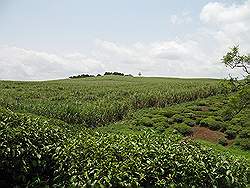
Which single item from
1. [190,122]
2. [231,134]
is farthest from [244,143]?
[190,122]

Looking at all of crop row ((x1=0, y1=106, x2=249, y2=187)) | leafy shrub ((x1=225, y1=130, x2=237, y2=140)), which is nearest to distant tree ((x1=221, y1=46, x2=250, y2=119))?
leafy shrub ((x1=225, y1=130, x2=237, y2=140))

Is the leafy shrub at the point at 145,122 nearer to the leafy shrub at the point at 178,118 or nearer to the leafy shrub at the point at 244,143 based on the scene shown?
the leafy shrub at the point at 178,118

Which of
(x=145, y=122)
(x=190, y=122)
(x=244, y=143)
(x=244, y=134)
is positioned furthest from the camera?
(x=190, y=122)

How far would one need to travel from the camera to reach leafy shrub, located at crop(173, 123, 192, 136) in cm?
2548

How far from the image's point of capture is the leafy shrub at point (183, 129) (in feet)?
83.6

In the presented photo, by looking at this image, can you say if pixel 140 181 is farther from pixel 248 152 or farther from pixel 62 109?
pixel 62 109

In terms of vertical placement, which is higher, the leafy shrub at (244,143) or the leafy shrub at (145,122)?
the leafy shrub at (145,122)

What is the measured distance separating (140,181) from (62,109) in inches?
800

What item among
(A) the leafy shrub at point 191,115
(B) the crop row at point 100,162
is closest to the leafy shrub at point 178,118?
(A) the leafy shrub at point 191,115

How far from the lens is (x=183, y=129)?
25844mm

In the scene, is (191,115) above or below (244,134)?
above

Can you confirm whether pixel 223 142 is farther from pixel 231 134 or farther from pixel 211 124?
pixel 211 124

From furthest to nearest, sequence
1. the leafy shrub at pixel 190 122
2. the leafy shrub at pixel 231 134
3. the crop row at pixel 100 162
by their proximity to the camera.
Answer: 1. the leafy shrub at pixel 190 122
2. the leafy shrub at pixel 231 134
3. the crop row at pixel 100 162

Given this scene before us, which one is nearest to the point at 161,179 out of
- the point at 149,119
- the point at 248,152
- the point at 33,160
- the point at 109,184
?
the point at 109,184
